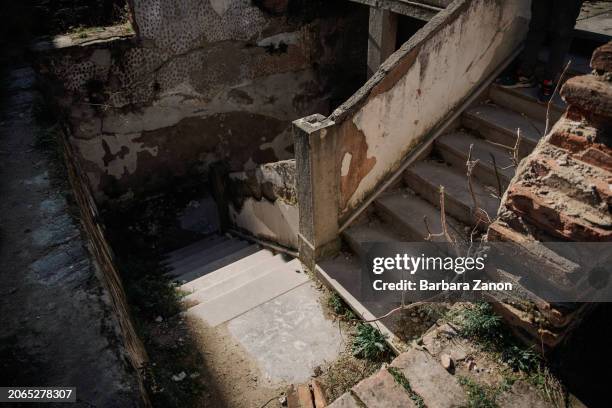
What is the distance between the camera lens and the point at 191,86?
6.60 meters

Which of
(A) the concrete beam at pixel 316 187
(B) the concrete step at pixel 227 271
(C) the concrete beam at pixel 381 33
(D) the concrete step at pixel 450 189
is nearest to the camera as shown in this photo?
(A) the concrete beam at pixel 316 187

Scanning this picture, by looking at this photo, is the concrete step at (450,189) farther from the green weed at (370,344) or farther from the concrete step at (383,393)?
the concrete step at (383,393)

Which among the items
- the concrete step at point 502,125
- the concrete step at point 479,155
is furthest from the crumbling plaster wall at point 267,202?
the concrete step at point 502,125

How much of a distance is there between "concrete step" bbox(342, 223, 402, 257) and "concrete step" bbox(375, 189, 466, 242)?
0.36 feet

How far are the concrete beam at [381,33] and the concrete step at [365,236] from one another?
275cm

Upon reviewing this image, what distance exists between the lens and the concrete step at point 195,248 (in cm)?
708

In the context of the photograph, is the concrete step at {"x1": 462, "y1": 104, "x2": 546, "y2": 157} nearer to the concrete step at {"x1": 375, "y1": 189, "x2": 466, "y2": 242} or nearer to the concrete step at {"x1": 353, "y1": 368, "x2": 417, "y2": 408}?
the concrete step at {"x1": 375, "y1": 189, "x2": 466, "y2": 242}

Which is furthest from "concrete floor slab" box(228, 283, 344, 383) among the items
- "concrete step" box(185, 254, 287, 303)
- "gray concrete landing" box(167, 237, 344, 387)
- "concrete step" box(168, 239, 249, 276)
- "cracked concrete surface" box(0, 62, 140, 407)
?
"concrete step" box(168, 239, 249, 276)

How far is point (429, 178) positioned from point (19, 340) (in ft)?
12.4

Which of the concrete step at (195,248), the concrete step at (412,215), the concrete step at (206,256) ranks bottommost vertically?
the concrete step at (195,248)

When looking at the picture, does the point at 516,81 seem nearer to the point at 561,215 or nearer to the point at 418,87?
the point at 418,87

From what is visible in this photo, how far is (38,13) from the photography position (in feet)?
20.1

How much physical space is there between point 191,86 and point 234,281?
327 cm

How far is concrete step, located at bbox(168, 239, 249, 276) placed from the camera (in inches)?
246
